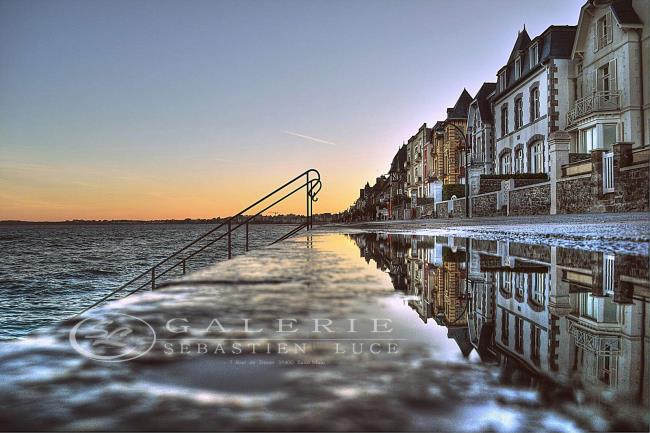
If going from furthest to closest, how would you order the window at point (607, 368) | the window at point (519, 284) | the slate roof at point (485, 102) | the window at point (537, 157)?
the slate roof at point (485, 102) → the window at point (537, 157) → the window at point (519, 284) → the window at point (607, 368)

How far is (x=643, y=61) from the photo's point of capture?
77.7 feet

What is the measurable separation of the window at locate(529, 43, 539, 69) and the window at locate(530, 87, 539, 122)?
66.2 inches

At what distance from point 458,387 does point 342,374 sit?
0.20 meters

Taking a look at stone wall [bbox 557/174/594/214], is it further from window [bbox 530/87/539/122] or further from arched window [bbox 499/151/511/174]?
arched window [bbox 499/151/511/174]

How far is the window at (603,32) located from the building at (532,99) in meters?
2.65

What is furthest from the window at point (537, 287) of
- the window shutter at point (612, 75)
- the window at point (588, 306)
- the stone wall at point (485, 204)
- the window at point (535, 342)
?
the window shutter at point (612, 75)

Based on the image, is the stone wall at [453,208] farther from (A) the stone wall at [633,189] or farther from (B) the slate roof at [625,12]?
(A) the stone wall at [633,189]

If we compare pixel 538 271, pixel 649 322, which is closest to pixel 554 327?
pixel 649 322

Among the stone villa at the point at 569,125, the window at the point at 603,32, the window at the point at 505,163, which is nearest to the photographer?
the stone villa at the point at 569,125

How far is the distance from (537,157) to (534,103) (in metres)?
3.85

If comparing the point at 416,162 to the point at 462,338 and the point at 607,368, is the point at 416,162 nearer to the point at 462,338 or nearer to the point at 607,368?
the point at 462,338

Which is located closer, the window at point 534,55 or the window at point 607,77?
the window at point 607,77

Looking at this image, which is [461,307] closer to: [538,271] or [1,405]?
[538,271]

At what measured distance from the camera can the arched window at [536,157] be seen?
30969 millimetres
